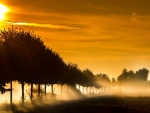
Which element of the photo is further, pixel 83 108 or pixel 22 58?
pixel 22 58

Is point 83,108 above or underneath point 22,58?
underneath

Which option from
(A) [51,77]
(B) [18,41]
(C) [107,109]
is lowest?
(C) [107,109]

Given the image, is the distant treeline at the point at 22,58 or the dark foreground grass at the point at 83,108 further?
the distant treeline at the point at 22,58

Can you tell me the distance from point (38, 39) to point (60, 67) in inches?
712

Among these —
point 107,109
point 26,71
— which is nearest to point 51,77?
point 26,71

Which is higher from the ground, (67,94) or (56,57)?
(56,57)

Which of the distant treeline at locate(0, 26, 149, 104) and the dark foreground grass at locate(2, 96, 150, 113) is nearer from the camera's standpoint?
the dark foreground grass at locate(2, 96, 150, 113)

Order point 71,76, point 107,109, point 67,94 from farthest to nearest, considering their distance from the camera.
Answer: point 71,76 < point 67,94 < point 107,109

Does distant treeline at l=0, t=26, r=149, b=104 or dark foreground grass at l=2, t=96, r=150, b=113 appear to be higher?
distant treeline at l=0, t=26, r=149, b=104

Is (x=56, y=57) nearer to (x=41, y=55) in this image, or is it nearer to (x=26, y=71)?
(x=41, y=55)

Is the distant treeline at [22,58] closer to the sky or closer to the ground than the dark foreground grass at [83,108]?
closer to the sky

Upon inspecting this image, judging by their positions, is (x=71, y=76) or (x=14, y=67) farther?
(x=71, y=76)

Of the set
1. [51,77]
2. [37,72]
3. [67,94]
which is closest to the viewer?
[37,72]

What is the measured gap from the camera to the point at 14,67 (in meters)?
74.4
